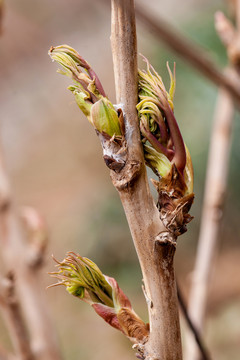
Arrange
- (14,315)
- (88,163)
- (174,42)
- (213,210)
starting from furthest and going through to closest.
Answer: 1. (88,163)
2. (213,210)
3. (14,315)
4. (174,42)

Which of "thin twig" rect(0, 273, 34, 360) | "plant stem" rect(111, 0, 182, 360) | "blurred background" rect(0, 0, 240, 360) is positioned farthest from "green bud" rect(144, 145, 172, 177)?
"blurred background" rect(0, 0, 240, 360)

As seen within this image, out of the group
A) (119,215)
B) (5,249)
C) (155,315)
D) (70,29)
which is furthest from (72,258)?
(70,29)

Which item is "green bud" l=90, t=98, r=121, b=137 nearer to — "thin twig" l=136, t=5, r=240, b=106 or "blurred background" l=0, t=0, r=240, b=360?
"thin twig" l=136, t=5, r=240, b=106

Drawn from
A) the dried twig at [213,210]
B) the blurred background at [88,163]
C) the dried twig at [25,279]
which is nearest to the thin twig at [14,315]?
the dried twig at [25,279]

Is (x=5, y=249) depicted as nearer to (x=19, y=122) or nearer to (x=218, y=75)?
(x=218, y=75)

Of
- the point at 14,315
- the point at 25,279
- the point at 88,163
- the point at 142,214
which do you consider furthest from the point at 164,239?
the point at 88,163

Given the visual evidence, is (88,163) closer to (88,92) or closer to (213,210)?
(213,210)
